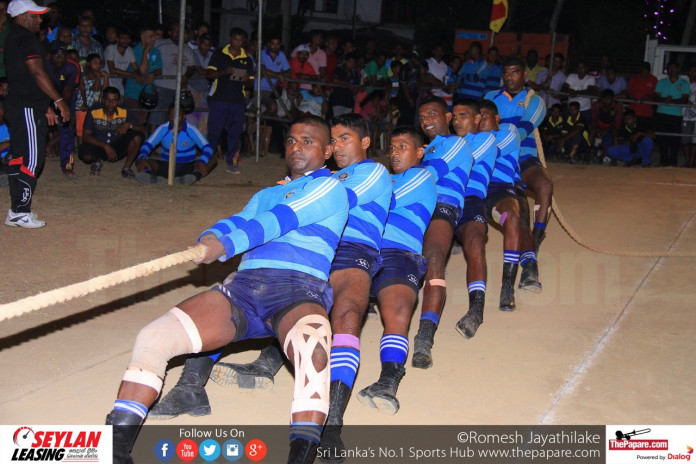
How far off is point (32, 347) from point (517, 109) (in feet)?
15.4

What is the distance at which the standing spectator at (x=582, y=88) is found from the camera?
554 inches

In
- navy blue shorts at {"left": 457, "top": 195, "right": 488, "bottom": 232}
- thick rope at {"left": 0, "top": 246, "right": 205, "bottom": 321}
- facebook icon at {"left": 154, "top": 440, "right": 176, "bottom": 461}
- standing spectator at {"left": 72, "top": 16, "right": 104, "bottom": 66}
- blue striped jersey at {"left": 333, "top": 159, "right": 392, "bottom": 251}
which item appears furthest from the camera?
standing spectator at {"left": 72, "top": 16, "right": 104, "bottom": 66}

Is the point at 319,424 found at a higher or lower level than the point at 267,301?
lower

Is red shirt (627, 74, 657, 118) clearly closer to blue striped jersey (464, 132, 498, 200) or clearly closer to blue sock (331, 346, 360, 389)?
blue striped jersey (464, 132, 498, 200)

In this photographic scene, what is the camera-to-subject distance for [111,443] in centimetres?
309

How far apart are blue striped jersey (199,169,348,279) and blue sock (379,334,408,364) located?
694 millimetres

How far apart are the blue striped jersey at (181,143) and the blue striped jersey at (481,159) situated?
488 centimetres

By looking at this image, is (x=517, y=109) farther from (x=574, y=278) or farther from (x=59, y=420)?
(x=59, y=420)

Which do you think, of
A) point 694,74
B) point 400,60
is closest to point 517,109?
point 400,60

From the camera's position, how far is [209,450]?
358 cm

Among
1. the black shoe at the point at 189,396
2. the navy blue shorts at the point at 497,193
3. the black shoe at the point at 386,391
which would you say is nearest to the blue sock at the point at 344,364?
the black shoe at the point at 386,391

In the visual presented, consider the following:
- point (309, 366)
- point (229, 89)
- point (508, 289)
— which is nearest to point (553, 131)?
point (229, 89)

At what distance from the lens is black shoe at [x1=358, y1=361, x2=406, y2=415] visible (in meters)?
4.00

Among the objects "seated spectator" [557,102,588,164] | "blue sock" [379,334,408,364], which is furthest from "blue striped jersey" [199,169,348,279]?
"seated spectator" [557,102,588,164]
